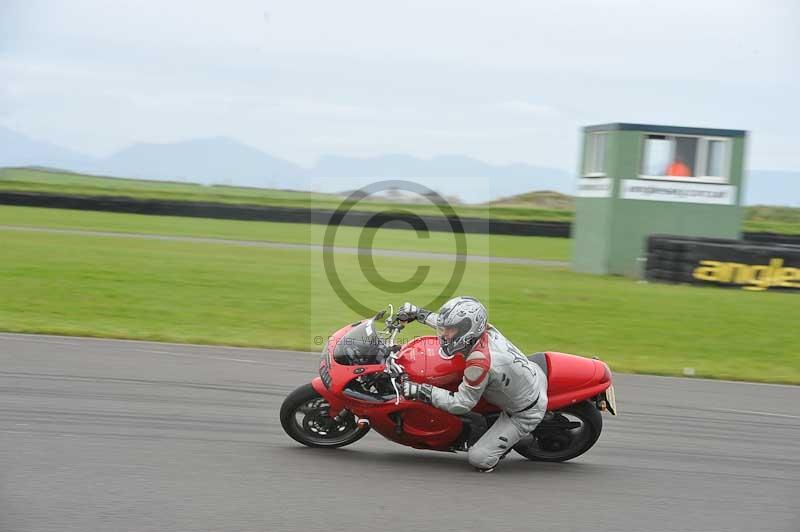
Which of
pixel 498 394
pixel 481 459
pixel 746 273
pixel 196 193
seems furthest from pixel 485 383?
pixel 196 193

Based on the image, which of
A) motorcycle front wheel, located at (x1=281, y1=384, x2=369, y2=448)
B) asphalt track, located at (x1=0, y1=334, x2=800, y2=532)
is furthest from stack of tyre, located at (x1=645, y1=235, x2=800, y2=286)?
motorcycle front wheel, located at (x1=281, y1=384, x2=369, y2=448)

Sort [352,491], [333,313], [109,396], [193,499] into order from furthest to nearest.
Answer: [333,313], [109,396], [352,491], [193,499]

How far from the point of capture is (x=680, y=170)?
841 inches

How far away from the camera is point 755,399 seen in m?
9.88

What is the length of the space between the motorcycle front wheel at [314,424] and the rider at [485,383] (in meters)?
0.71

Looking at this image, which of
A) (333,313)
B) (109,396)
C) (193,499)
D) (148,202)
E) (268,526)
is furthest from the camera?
(148,202)

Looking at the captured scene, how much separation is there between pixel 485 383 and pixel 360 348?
93cm

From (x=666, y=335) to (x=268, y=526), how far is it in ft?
34.3

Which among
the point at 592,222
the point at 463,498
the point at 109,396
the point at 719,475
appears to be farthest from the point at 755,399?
the point at 592,222

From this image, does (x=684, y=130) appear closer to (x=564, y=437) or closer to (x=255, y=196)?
(x=564, y=437)

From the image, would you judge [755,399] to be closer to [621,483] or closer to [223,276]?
[621,483]

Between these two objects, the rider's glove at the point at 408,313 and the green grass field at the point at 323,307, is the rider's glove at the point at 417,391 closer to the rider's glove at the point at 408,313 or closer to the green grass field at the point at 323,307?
the rider's glove at the point at 408,313

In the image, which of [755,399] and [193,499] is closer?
[193,499]

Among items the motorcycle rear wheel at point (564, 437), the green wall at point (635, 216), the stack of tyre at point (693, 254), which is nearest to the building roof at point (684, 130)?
the green wall at point (635, 216)
